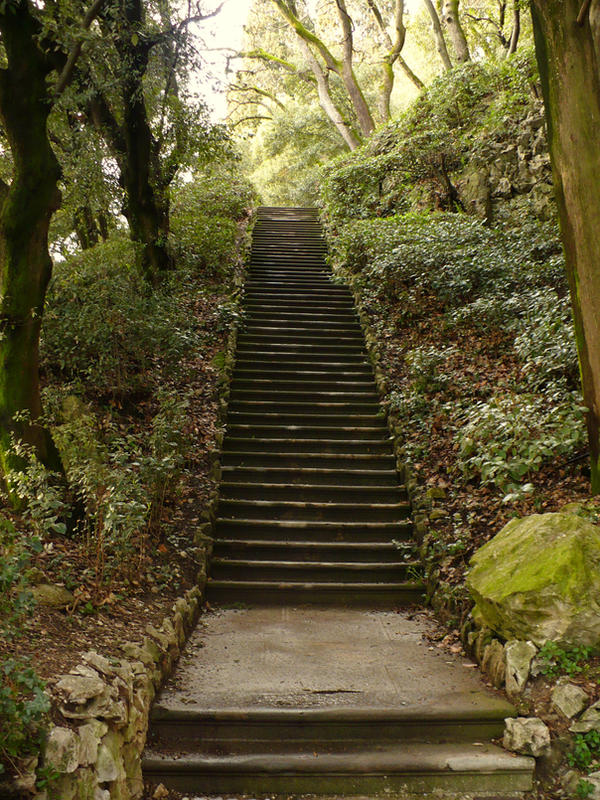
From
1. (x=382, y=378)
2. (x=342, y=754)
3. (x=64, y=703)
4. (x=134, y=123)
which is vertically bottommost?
(x=342, y=754)

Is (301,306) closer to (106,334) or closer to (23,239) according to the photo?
(106,334)

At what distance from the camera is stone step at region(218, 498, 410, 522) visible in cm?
688

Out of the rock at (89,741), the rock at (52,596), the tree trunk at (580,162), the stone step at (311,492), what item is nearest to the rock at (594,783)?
the tree trunk at (580,162)

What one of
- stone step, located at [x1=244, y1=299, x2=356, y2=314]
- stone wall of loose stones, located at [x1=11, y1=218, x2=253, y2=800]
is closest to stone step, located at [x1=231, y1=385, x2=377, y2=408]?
stone step, located at [x1=244, y1=299, x2=356, y2=314]

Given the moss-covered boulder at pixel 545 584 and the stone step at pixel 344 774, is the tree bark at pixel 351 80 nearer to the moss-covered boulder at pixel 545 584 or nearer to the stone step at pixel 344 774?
the moss-covered boulder at pixel 545 584

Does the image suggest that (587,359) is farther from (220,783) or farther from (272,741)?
(220,783)

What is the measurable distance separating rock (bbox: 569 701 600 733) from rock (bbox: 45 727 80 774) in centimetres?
289

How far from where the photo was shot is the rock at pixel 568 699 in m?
3.58

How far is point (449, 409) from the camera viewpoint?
24.7 feet

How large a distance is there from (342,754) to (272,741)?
18.7 inches

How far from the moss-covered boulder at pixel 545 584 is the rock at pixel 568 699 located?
11.6 inches

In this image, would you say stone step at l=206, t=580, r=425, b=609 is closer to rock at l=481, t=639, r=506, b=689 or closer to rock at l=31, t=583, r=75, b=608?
rock at l=481, t=639, r=506, b=689

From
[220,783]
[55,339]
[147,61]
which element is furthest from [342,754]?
[147,61]

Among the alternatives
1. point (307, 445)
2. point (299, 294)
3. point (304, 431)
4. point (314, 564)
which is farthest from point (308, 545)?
point (299, 294)
